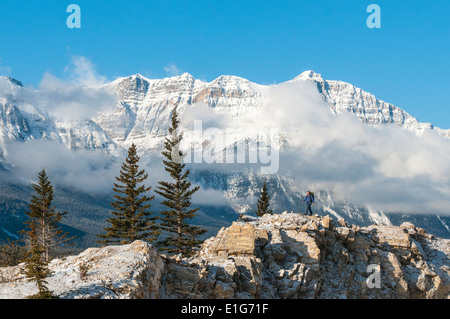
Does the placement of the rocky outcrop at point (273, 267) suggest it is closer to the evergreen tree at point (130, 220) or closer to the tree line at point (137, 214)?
the tree line at point (137, 214)

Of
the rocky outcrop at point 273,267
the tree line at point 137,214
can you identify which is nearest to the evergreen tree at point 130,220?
the tree line at point 137,214

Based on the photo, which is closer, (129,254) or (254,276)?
(129,254)

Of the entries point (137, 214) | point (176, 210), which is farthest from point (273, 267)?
point (176, 210)

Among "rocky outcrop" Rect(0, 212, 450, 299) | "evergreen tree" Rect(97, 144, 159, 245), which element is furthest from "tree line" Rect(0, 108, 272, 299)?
"rocky outcrop" Rect(0, 212, 450, 299)

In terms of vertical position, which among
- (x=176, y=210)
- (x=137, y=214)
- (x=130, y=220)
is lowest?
(x=130, y=220)

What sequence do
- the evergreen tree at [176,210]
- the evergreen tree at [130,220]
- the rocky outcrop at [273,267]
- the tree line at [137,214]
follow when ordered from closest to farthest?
1. the rocky outcrop at [273,267]
2. the evergreen tree at [130,220]
3. the tree line at [137,214]
4. the evergreen tree at [176,210]

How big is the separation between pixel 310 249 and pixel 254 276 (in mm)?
9791

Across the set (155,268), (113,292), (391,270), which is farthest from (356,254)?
(113,292)

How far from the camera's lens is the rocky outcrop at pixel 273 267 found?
72.7 ft

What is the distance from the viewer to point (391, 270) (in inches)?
1763

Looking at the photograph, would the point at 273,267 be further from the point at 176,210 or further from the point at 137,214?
the point at 176,210

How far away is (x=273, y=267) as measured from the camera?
114 ft

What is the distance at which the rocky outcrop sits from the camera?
2216 centimetres

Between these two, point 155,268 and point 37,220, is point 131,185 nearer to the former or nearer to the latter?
point 37,220
